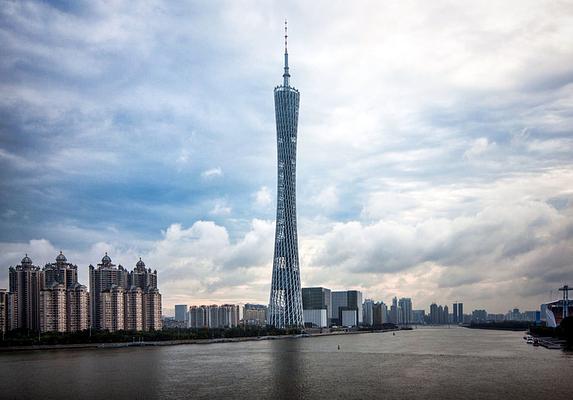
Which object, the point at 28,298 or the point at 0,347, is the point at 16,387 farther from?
the point at 28,298

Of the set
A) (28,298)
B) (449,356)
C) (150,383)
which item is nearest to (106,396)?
(150,383)

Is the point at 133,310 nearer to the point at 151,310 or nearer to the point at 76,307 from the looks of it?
the point at 151,310

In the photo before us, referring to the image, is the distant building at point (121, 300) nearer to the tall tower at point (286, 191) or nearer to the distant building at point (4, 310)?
the distant building at point (4, 310)

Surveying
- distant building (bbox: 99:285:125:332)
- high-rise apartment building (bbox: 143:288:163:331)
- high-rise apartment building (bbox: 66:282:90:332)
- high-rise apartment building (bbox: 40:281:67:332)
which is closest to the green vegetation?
high-rise apartment building (bbox: 40:281:67:332)

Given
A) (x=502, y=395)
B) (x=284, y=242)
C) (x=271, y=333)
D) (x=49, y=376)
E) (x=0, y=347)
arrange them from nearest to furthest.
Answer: (x=502, y=395)
(x=49, y=376)
(x=0, y=347)
(x=284, y=242)
(x=271, y=333)

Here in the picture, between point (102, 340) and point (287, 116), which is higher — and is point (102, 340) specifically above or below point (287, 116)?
below

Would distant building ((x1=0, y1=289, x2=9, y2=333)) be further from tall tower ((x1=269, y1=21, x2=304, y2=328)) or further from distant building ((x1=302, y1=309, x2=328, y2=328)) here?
distant building ((x1=302, y1=309, x2=328, y2=328))
